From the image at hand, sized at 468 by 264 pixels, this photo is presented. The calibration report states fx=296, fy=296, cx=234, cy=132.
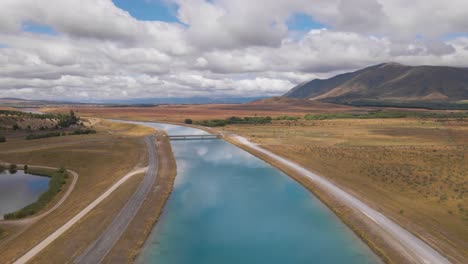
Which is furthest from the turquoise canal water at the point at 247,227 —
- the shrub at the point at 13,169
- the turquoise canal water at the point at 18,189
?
the shrub at the point at 13,169

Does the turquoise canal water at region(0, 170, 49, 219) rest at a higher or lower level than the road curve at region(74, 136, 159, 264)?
lower

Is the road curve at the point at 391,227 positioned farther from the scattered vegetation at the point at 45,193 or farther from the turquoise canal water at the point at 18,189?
the turquoise canal water at the point at 18,189

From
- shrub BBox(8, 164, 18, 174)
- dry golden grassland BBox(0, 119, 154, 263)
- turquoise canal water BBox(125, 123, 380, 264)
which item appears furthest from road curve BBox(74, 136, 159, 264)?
shrub BBox(8, 164, 18, 174)

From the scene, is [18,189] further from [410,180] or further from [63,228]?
[410,180]

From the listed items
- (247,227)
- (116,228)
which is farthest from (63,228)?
(247,227)

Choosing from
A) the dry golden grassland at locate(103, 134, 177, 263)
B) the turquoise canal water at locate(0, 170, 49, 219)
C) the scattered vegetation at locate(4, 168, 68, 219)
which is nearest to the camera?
the dry golden grassland at locate(103, 134, 177, 263)

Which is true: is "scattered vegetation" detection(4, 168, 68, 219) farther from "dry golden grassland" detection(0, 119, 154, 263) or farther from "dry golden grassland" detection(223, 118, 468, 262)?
"dry golden grassland" detection(223, 118, 468, 262)
